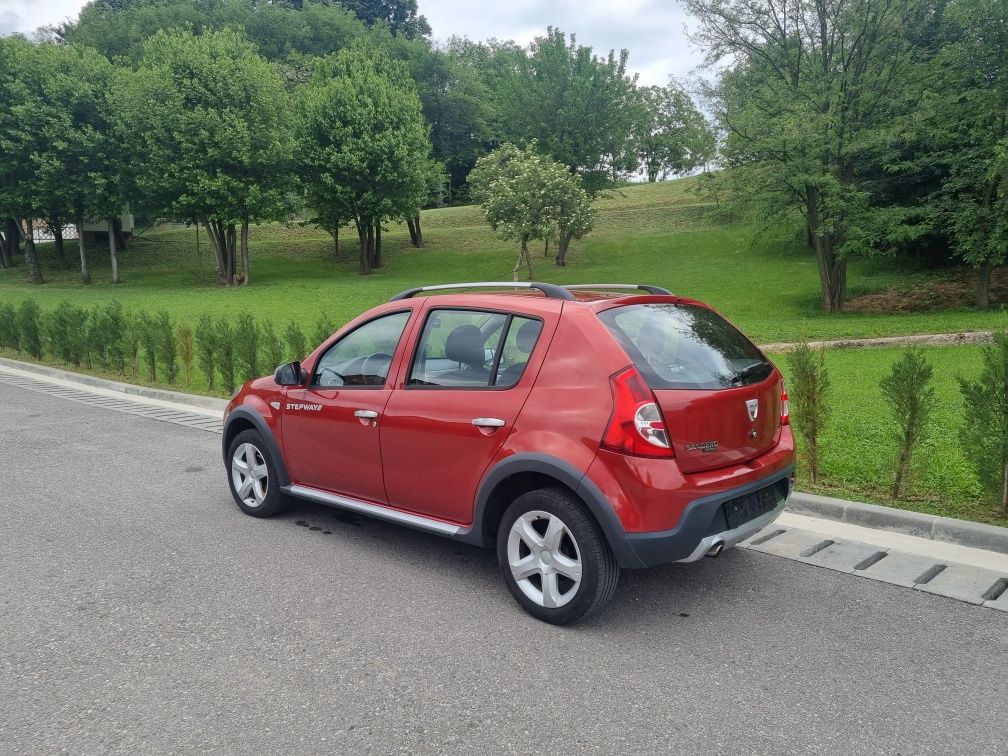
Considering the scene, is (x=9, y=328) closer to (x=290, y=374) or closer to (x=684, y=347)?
(x=290, y=374)

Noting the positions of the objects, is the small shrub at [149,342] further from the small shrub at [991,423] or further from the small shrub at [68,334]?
the small shrub at [991,423]

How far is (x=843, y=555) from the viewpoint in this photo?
15.5 ft

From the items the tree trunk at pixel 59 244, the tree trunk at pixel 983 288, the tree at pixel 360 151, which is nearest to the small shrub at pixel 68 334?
the tree trunk at pixel 983 288

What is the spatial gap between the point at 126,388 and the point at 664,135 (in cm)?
6226

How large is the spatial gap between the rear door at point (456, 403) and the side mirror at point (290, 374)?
1023 mm

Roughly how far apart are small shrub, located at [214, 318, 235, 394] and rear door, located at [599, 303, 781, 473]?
29.4 ft

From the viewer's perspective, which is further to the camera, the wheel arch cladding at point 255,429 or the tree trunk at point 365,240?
the tree trunk at point 365,240

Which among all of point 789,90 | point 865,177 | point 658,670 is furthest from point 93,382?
point 865,177

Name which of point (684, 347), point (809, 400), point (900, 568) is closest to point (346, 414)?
point (684, 347)

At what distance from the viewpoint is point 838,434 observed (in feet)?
26.4

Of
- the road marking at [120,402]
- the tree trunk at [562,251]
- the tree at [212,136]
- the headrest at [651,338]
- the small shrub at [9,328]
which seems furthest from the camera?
the tree trunk at [562,251]

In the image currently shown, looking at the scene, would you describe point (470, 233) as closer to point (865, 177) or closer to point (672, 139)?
point (672, 139)

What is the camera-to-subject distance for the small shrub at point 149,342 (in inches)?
516

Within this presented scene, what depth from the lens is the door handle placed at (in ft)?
13.1
